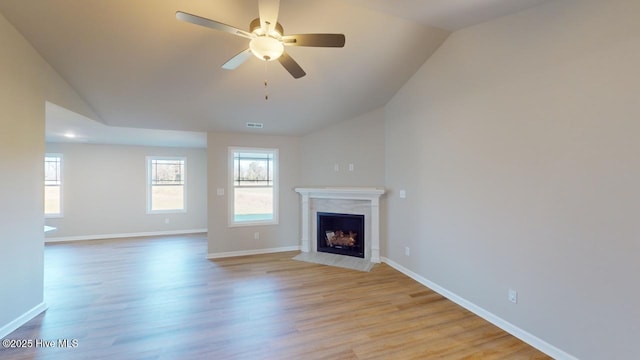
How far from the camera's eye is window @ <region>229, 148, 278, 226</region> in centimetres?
501

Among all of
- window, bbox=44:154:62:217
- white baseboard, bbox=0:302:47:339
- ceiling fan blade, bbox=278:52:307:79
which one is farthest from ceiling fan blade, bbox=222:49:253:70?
window, bbox=44:154:62:217

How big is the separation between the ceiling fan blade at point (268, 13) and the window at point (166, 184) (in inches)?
250

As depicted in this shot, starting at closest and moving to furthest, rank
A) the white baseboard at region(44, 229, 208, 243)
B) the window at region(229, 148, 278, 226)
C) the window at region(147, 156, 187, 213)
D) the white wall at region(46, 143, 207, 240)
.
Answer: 1. the window at region(229, 148, 278, 226)
2. the white baseboard at region(44, 229, 208, 243)
3. the white wall at region(46, 143, 207, 240)
4. the window at region(147, 156, 187, 213)

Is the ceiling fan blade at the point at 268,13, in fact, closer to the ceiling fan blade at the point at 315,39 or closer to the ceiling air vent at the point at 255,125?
the ceiling fan blade at the point at 315,39

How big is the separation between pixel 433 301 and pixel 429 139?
207cm

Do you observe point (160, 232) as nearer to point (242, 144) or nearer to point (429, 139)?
point (242, 144)

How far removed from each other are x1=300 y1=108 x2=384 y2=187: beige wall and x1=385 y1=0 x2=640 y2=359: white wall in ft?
3.93

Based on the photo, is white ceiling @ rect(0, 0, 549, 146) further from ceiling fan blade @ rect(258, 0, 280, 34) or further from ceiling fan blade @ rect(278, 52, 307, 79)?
ceiling fan blade @ rect(258, 0, 280, 34)

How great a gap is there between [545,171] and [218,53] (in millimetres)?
3375

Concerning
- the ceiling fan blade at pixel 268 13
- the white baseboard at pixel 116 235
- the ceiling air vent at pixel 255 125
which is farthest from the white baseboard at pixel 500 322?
the white baseboard at pixel 116 235

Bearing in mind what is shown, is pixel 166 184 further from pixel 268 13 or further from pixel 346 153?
pixel 268 13

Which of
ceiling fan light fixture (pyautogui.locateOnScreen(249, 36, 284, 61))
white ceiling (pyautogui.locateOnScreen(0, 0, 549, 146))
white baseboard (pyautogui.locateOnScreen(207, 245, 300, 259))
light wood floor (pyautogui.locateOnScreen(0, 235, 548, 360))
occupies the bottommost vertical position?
light wood floor (pyautogui.locateOnScreen(0, 235, 548, 360))

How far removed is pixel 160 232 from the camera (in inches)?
272

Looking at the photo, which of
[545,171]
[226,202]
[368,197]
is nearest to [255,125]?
[226,202]
